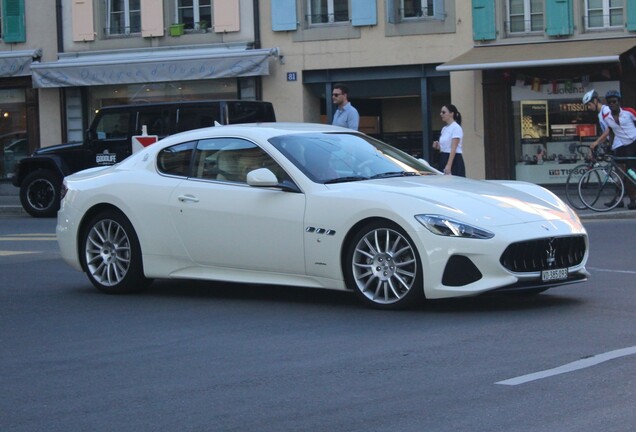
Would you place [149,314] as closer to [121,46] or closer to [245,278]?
[245,278]

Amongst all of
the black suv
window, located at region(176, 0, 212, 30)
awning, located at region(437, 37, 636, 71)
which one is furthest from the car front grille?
window, located at region(176, 0, 212, 30)

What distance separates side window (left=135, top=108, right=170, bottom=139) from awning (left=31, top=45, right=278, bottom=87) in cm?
699

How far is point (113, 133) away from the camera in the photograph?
76.2 feet

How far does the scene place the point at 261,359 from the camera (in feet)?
25.3

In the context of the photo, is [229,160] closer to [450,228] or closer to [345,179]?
[345,179]

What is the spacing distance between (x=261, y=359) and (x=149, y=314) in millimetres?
2454

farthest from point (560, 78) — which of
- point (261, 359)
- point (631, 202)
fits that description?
point (261, 359)

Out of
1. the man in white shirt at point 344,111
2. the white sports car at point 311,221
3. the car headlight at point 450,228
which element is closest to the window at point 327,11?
the man in white shirt at point 344,111

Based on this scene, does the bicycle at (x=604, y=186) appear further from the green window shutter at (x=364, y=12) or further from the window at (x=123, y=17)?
the window at (x=123, y=17)

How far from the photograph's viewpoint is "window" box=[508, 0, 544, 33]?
27656 millimetres

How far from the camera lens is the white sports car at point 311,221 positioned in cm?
912

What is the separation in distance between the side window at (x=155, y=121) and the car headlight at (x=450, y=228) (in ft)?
45.8

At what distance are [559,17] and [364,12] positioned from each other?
4523 mm

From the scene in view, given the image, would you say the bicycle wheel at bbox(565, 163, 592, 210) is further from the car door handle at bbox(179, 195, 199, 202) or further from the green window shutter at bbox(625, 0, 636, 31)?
the car door handle at bbox(179, 195, 199, 202)
